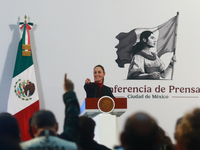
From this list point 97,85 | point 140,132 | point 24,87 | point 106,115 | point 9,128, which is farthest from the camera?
point 97,85

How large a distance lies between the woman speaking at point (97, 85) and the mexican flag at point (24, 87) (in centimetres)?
116

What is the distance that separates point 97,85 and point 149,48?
164 cm

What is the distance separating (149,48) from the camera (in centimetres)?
789

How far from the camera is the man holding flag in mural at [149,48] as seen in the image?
25.4 feet

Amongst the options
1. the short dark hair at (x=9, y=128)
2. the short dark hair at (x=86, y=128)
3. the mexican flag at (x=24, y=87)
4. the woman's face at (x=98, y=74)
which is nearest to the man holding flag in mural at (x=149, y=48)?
the woman's face at (x=98, y=74)

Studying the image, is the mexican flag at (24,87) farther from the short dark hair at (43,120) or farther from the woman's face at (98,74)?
the short dark hair at (43,120)

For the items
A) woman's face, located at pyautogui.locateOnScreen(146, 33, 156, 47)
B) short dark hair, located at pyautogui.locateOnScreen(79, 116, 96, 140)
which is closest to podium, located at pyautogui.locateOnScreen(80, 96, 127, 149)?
short dark hair, located at pyautogui.locateOnScreen(79, 116, 96, 140)

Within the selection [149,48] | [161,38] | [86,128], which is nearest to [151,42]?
[149,48]

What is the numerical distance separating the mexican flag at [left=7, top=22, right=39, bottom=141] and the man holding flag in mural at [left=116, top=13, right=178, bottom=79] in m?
2.15


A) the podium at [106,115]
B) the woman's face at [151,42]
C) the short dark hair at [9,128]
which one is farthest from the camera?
the woman's face at [151,42]

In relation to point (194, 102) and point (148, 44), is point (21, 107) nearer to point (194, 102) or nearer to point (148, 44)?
point (148, 44)

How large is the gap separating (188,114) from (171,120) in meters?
5.92

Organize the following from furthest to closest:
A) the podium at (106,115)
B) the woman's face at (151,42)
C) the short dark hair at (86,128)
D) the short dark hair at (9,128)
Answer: the woman's face at (151,42), the podium at (106,115), the short dark hair at (86,128), the short dark hair at (9,128)

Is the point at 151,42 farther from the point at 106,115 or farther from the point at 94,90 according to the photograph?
the point at 106,115
